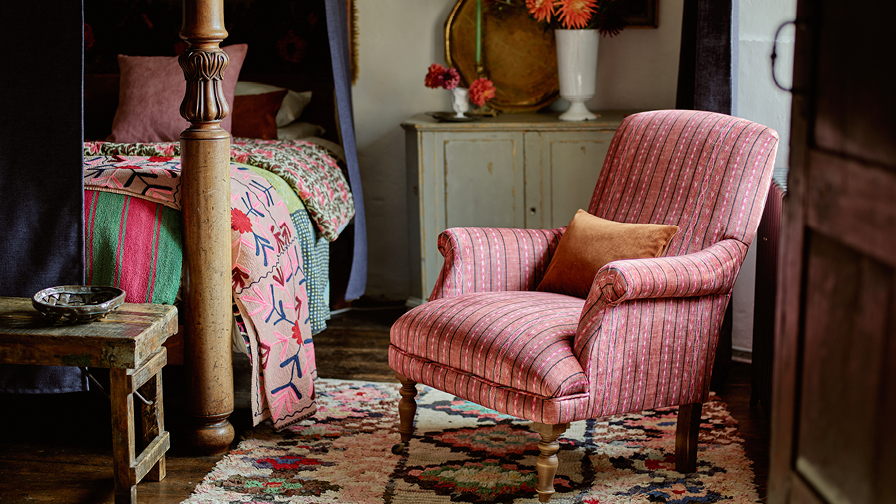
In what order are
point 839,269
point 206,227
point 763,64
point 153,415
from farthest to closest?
point 763,64, point 206,227, point 153,415, point 839,269

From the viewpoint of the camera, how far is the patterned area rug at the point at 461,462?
220 centimetres

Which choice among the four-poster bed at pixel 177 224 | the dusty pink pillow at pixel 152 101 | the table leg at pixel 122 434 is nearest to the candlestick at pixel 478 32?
the dusty pink pillow at pixel 152 101

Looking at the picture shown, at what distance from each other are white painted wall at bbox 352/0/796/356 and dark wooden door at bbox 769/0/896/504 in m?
3.16

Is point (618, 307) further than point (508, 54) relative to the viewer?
No

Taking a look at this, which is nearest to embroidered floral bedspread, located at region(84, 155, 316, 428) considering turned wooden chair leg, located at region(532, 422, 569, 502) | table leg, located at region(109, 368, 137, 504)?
table leg, located at region(109, 368, 137, 504)

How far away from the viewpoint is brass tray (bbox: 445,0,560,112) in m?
4.02

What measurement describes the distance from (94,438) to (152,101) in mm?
1618

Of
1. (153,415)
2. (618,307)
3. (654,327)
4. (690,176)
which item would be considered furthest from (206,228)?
(690,176)

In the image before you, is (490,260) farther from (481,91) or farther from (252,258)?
(481,91)

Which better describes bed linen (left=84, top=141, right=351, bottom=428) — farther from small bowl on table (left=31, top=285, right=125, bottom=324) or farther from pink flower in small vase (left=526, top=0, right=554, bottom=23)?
pink flower in small vase (left=526, top=0, right=554, bottom=23)

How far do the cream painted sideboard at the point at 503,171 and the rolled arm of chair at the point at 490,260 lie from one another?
1.04m

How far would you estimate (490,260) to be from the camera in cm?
256

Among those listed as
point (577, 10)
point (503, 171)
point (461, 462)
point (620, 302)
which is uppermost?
point (577, 10)

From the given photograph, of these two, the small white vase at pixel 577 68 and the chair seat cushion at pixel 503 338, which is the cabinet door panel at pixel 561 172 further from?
the chair seat cushion at pixel 503 338
